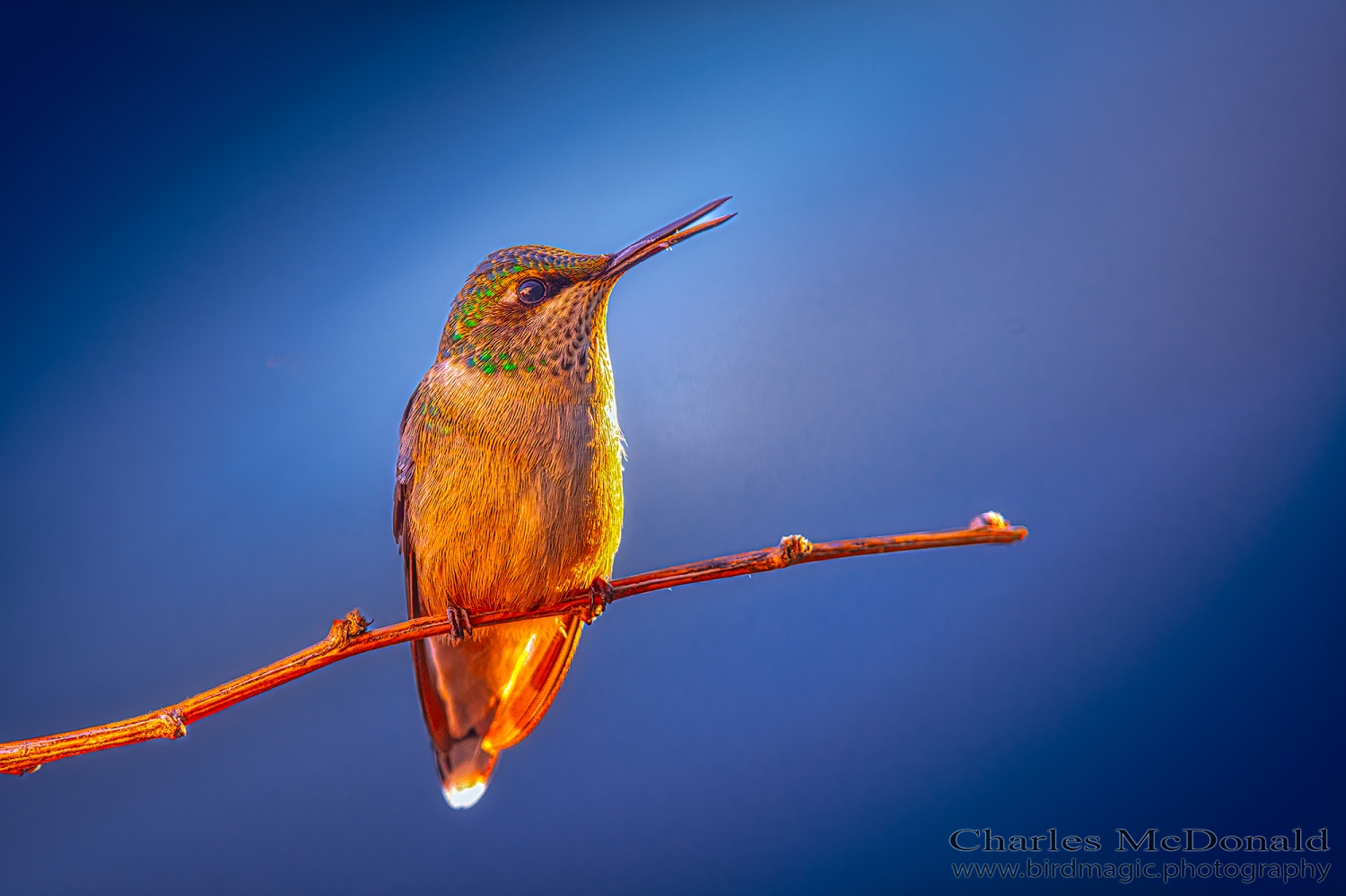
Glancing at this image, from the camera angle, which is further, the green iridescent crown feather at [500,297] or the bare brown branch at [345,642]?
the green iridescent crown feather at [500,297]

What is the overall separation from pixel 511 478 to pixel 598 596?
27cm

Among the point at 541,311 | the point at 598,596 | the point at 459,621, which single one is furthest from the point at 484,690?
the point at 541,311

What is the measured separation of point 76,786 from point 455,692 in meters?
0.88

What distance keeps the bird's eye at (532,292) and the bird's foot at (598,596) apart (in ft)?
1.76

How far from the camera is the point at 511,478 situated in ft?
4.50

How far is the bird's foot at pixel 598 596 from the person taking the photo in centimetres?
139

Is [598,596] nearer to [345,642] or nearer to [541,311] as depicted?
[345,642]

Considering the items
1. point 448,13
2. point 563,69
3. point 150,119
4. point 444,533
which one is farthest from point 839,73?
point 150,119

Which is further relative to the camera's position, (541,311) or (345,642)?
(541,311)

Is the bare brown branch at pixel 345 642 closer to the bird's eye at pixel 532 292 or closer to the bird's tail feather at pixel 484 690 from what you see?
the bird's tail feather at pixel 484 690

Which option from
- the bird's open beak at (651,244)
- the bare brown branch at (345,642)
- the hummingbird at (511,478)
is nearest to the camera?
the bare brown branch at (345,642)

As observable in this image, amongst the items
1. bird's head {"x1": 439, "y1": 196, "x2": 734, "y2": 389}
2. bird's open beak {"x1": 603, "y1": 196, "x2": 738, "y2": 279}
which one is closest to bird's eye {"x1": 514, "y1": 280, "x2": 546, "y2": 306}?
bird's head {"x1": 439, "y1": 196, "x2": 734, "y2": 389}

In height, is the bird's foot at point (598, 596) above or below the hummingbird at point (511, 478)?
below

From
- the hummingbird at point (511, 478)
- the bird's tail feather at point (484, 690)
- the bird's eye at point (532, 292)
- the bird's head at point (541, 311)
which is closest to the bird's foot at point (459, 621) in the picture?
the hummingbird at point (511, 478)
